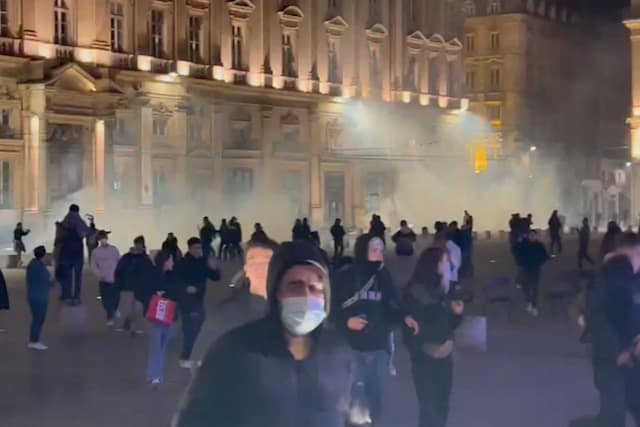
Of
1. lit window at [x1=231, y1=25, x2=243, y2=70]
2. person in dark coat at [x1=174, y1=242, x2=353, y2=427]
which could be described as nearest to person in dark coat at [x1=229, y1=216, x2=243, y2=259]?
lit window at [x1=231, y1=25, x2=243, y2=70]

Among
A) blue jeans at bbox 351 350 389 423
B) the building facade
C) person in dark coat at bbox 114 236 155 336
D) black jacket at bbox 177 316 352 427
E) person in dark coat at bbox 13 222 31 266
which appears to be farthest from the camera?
the building facade

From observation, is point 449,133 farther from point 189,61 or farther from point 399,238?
point 399,238

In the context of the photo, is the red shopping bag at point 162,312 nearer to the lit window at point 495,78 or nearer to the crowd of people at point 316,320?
the crowd of people at point 316,320

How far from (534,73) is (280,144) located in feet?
102

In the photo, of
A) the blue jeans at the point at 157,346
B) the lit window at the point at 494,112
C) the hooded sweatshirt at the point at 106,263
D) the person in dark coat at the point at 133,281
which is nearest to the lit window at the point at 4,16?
the hooded sweatshirt at the point at 106,263

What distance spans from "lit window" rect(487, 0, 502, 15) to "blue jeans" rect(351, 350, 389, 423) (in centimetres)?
7195

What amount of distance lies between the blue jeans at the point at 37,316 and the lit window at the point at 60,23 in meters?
27.7

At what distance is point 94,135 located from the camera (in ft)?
148

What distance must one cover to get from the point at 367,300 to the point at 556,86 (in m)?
77.1

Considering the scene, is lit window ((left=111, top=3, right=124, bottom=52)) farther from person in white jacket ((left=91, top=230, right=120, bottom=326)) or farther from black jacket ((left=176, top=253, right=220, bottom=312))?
black jacket ((left=176, top=253, right=220, bottom=312))

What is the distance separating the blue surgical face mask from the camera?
13.5 feet

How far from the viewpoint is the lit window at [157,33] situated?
4822 cm

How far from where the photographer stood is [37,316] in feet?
56.3

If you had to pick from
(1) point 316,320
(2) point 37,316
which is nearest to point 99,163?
(2) point 37,316
